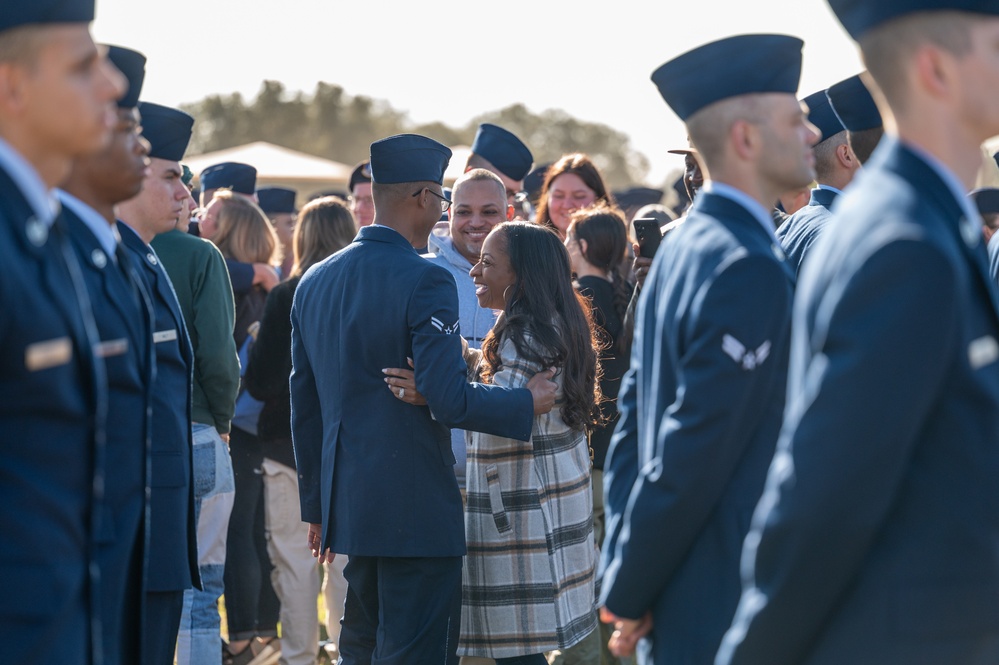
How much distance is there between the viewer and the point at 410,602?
437cm

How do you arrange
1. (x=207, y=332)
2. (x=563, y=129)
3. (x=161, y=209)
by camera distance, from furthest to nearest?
1. (x=563, y=129)
2. (x=207, y=332)
3. (x=161, y=209)

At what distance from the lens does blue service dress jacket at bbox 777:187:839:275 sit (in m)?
4.23

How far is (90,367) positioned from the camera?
236 centimetres

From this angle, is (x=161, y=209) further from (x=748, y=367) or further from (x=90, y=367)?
(x=748, y=367)

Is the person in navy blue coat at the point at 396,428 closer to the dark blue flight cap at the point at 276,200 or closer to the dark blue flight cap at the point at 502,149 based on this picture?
the dark blue flight cap at the point at 502,149

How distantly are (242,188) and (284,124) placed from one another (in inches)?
2477

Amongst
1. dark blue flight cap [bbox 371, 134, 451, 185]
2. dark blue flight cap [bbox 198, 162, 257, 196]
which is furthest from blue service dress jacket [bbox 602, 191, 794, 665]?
dark blue flight cap [bbox 198, 162, 257, 196]

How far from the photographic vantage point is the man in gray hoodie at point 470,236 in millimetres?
5598

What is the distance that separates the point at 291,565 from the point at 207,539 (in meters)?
1.09

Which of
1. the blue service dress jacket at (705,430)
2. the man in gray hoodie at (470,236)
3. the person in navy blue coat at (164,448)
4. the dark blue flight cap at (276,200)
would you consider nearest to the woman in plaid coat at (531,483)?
the man in gray hoodie at (470,236)

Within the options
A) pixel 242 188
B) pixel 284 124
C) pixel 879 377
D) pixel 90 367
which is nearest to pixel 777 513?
pixel 879 377

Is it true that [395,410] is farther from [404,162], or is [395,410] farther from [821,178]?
[821,178]

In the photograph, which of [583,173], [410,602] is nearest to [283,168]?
[583,173]

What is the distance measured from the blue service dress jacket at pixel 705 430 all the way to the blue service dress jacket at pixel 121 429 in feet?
3.66
